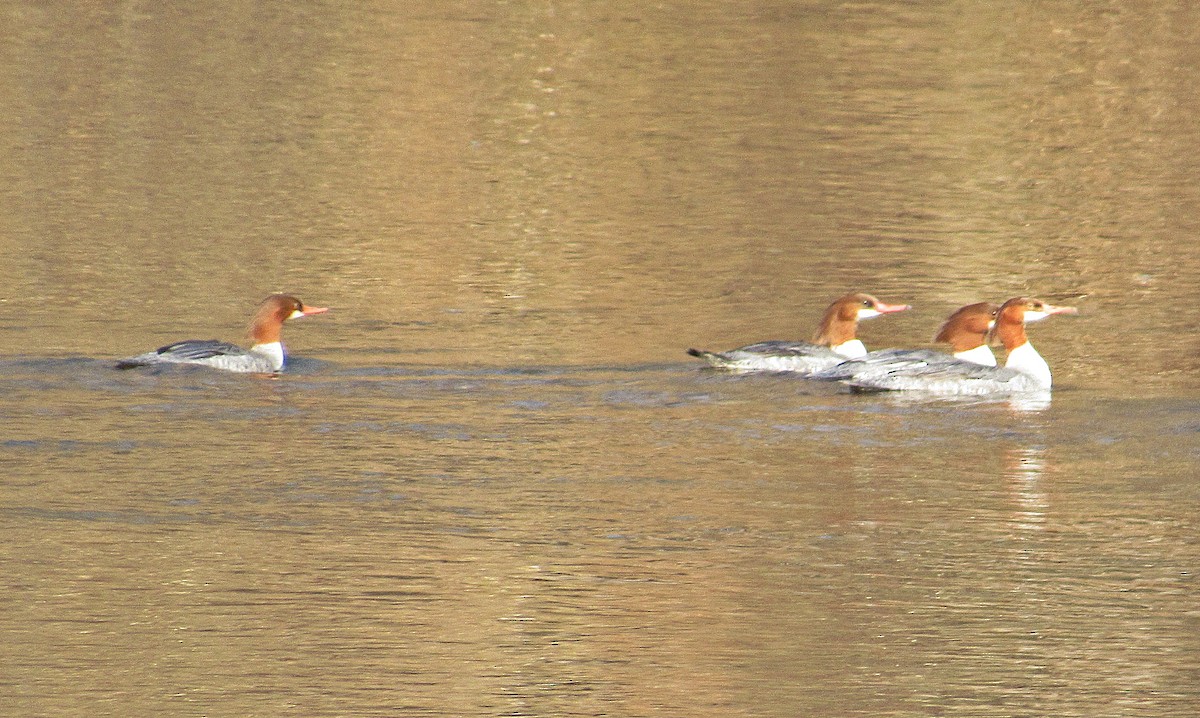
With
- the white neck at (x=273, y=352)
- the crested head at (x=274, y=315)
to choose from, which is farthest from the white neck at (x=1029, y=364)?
the white neck at (x=273, y=352)

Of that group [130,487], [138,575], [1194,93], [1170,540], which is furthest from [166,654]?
[1194,93]

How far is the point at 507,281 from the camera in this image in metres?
16.1

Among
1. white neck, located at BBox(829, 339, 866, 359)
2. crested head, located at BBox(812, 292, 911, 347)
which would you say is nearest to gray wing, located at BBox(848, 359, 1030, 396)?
white neck, located at BBox(829, 339, 866, 359)

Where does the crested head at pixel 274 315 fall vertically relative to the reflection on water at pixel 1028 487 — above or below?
above

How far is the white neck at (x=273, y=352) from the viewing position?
13047 mm

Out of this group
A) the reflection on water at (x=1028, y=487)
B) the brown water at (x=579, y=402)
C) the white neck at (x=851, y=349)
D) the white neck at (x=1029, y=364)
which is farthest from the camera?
the white neck at (x=851, y=349)

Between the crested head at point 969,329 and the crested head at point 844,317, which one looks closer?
the crested head at point 969,329

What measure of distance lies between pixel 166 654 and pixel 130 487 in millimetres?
2448

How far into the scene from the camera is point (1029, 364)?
12.8 m

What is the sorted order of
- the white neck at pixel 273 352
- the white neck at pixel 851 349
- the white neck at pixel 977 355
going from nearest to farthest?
the white neck at pixel 273 352 → the white neck at pixel 977 355 → the white neck at pixel 851 349

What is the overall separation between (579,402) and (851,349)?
257 centimetres

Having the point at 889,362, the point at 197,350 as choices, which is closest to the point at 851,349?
the point at 889,362

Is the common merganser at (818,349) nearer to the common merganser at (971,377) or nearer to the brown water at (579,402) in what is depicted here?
the brown water at (579,402)

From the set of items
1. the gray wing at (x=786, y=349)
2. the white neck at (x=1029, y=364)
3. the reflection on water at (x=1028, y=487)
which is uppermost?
the gray wing at (x=786, y=349)
